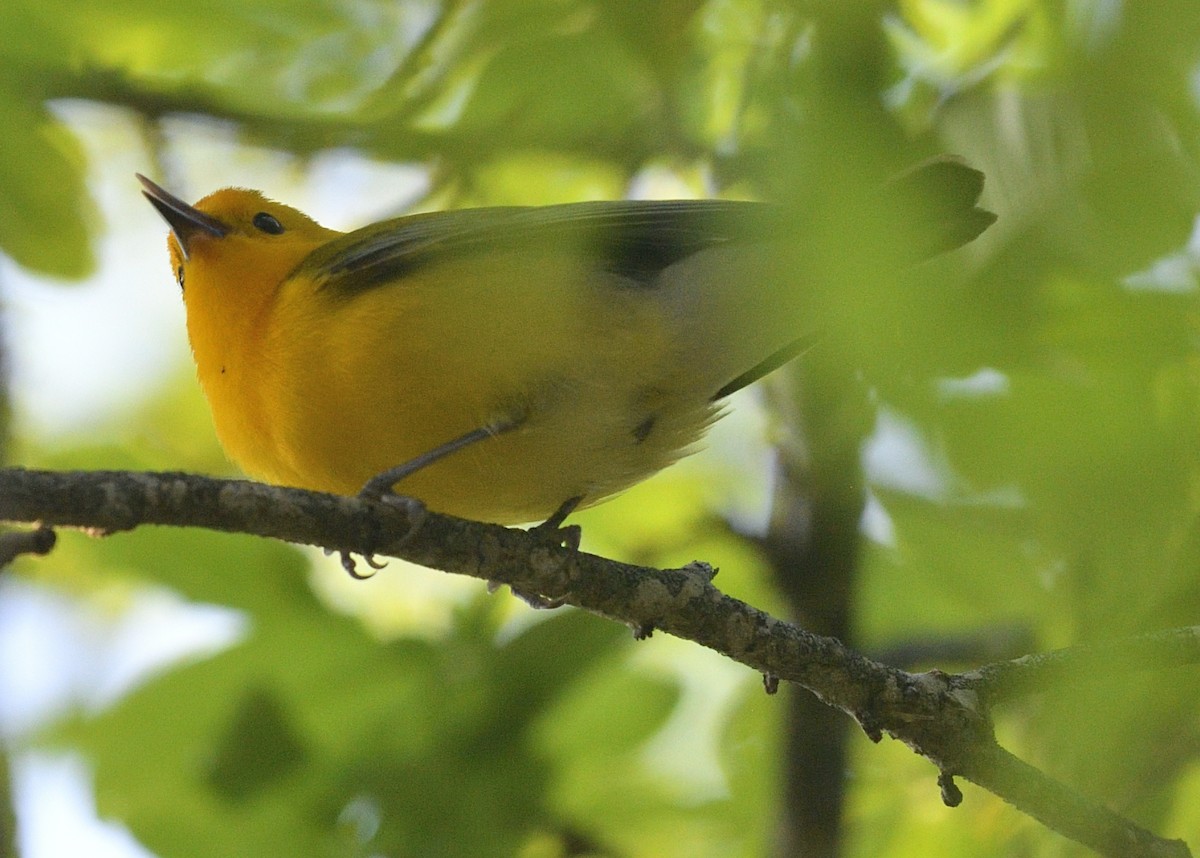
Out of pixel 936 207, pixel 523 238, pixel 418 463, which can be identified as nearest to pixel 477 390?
pixel 418 463

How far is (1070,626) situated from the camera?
10.2ft

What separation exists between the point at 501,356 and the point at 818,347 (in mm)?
1704

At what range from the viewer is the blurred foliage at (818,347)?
1990 millimetres

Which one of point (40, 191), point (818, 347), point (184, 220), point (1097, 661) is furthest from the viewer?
point (184, 220)

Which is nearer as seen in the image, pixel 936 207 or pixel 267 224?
pixel 936 207

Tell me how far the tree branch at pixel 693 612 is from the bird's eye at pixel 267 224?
8.25ft

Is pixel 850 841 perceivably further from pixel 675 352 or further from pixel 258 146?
pixel 258 146

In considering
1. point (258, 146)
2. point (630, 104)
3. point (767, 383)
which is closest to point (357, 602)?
point (767, 383)

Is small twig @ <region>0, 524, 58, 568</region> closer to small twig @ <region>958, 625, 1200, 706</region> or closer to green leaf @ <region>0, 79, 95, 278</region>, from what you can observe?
green leaf @ <region>0, 79, 95, 278</region>

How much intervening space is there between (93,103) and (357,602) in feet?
12.0

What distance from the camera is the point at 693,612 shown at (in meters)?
3.80

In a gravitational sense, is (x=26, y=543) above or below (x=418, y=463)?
below

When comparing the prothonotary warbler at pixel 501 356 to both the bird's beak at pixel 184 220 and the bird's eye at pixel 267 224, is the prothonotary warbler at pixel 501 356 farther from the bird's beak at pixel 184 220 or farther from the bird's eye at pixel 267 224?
the bird's eye at pixel 267 224

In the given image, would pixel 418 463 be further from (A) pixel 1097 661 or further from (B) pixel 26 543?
(A) pixel 1097 661
